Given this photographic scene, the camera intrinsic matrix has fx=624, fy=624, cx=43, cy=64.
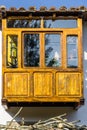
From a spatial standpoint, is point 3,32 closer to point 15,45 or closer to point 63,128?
point 15,45

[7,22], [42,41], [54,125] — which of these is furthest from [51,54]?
[54,125]

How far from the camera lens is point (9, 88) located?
1841 centimetres

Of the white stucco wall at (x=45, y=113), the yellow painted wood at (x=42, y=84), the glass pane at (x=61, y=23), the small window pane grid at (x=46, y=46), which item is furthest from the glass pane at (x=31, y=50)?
the white stucco wall at (x=45, y=113)

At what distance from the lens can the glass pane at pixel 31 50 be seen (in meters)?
18.8

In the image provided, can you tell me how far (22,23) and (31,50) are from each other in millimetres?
887

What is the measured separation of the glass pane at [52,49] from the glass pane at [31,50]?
11.9 inches

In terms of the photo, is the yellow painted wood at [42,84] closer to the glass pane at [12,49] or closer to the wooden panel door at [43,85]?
the wooden panel door at [43,85]

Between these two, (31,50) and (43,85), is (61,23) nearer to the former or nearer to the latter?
(31,50)

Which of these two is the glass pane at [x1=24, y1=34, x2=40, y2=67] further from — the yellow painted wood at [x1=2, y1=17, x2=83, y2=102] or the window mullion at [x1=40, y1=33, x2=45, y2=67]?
the yellow painted wood at [x1=2, y1=17, x2=83, y2=102]

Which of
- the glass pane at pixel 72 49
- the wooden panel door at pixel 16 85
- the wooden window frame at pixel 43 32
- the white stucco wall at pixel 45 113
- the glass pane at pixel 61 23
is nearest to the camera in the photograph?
the wooden panel door at pixel 16 85

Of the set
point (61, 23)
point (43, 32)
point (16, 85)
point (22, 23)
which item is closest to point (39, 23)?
point (43, 32)

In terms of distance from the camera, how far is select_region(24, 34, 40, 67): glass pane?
61.7ft

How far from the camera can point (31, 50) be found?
18891mm

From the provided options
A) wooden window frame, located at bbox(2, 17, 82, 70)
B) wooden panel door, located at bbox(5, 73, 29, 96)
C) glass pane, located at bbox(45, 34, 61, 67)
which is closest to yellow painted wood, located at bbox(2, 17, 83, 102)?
wooden panel door, located at bbox(5, 73, 29, 96)
